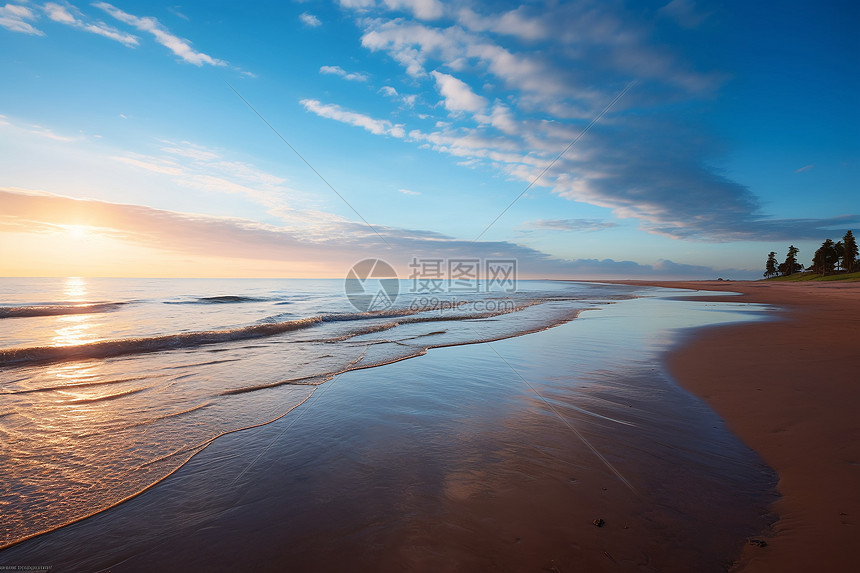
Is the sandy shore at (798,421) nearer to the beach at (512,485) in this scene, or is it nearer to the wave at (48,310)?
the beach at (512,485)

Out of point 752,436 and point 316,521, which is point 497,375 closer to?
point 752,436

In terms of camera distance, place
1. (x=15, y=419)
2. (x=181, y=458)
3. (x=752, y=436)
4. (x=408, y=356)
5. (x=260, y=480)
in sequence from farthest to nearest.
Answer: (x=408, y=356) < (x=15, y=419) < (x=752, y=436) < (x=181, y=458) < (x=260, y=480)

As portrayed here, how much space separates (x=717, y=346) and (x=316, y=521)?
43.4 feet

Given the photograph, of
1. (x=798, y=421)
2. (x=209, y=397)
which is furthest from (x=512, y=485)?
(x=209, y=397)

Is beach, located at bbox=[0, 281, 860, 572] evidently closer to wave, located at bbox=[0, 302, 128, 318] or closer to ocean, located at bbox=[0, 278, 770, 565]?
ocean, located at bbox=[0, 278, 770, 565]

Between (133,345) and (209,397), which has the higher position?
(209,397)

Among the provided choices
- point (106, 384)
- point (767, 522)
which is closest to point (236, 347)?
point (106, 384)

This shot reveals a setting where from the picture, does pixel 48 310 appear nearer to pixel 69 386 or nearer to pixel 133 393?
pixel 69 386

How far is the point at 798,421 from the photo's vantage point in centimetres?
531

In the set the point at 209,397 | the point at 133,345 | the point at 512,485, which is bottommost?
the point at 133,345

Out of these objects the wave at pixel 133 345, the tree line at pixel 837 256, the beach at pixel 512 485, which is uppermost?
the tree line at pixel 837 256

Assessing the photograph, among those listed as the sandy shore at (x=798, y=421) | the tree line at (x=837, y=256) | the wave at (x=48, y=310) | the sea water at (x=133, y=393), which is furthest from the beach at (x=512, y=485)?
the tree line at (x=837, y=256)

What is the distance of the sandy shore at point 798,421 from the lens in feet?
9.23

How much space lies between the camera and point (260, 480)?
403 centimetres
